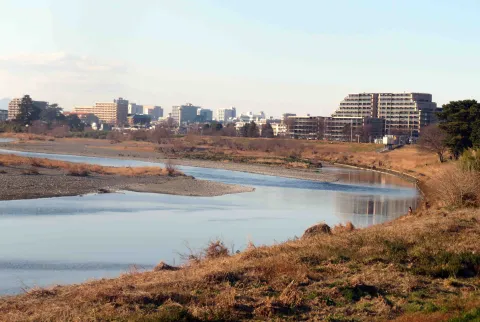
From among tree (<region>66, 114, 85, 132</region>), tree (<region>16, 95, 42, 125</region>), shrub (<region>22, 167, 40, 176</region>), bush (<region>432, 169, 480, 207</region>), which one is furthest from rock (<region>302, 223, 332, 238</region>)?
tree (<region>66, 114, 85, 132</region>)

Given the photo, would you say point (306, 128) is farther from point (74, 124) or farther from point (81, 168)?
point (81, 168)

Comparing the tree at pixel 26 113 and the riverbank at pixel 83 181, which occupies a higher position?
the tree at pixel 26 113

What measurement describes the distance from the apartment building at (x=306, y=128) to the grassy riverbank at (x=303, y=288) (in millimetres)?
130772

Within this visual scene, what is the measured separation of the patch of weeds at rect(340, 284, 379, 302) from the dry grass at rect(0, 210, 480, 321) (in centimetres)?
2

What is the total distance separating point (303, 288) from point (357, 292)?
3.20 feet

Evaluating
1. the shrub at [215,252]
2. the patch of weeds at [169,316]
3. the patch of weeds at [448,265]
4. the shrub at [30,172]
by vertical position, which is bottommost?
the shrub at [30,172]

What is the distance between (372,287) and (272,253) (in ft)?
12.0

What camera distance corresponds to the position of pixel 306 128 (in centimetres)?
15150

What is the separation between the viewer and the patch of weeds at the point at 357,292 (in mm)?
11930

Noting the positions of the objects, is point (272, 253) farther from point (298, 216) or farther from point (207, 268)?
point (298, 216)

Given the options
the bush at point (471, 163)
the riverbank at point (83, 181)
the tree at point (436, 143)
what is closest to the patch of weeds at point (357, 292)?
the bush at point (471, 163)

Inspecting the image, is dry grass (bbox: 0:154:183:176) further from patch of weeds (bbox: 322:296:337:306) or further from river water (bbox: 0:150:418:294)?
patch of weeds (bbox: 322:296:337:306)

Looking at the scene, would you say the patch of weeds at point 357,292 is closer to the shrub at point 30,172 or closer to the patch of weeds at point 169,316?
the patch of weeds at point 169,316

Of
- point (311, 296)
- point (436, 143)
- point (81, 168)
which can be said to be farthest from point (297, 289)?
point (436, 143)
